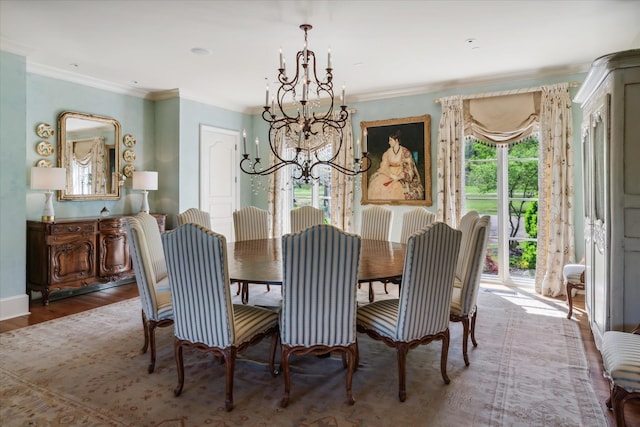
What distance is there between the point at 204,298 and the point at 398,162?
4060 mm

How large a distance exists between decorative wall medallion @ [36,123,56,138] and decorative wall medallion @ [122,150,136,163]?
36.4 inches

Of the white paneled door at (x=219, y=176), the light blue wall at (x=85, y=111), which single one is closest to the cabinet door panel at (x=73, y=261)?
the light blue wall at (x=85, y=111)

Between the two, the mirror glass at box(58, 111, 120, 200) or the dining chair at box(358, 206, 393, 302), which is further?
the mirror glass at box(58, 111, 120, 200)

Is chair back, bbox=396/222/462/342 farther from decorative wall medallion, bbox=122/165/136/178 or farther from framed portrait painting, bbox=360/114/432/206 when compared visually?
decorative wall medallion, bbox=122/165/136/178

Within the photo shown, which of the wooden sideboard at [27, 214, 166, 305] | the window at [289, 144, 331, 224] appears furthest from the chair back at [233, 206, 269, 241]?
the window at [289, 144, 331, 224]

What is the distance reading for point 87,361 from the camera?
2.86 metres

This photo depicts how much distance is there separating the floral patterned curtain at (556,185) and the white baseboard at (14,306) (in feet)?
18.6

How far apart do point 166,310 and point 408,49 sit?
3285mm

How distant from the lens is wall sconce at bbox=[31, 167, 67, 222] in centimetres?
422

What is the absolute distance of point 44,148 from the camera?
456 centimetres

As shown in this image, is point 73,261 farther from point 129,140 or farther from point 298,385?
point 298,385

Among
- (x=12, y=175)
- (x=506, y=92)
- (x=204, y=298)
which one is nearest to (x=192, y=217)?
(x=12, y=175)

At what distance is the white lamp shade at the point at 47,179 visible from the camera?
13.8 feet

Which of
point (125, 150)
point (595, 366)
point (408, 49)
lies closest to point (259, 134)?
point (125, 150)
